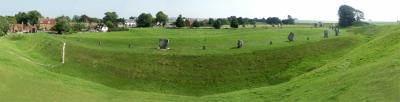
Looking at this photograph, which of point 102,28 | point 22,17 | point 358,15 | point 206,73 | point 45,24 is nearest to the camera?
point 206,73

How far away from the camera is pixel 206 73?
51.2 meters

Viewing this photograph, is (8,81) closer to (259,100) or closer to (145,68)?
(259,100)

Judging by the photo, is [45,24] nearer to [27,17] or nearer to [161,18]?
[27,17]

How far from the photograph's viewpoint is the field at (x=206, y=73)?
33281mm

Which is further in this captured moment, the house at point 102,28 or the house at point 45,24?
the house at point 45,24

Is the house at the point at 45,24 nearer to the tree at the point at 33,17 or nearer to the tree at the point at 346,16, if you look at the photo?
the tree at the point at 33,17

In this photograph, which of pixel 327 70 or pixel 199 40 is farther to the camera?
pixel 199 40

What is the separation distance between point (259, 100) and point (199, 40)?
5321 centimetres

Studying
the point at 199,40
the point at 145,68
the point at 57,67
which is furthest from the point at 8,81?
the point at 199,40

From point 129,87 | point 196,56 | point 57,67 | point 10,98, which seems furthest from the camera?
point 196,56

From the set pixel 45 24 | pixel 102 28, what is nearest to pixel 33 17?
pixel 45 24

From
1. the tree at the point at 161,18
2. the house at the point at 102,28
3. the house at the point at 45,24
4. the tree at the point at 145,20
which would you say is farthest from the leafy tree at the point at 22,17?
the tree at the point at 161,18

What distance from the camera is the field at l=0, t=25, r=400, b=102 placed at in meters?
33.3

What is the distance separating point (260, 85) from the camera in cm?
4622
